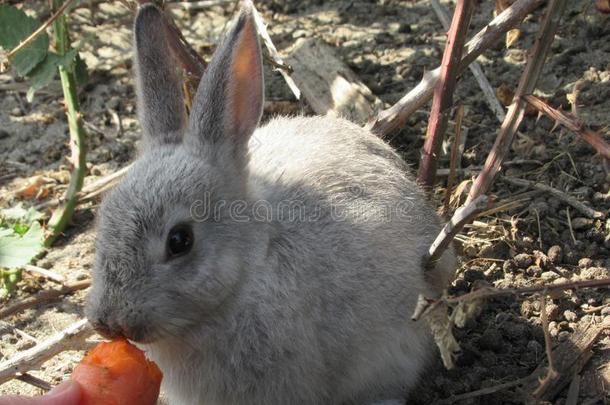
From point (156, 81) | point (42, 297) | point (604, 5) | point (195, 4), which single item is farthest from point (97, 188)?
point (604, 5)

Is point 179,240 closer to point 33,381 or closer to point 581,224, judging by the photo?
point 33,381

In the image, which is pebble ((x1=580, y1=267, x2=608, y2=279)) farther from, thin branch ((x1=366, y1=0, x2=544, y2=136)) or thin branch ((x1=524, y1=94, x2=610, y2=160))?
thin branch ((x1=366, y1=0, x2=544, y2=136))

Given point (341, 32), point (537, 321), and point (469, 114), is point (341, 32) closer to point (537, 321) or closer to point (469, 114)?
point (469, 114)

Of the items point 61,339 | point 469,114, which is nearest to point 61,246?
point 61,339

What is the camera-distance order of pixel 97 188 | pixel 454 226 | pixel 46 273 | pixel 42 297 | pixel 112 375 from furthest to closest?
pixel 97 188 < pixel 46 273 < pixel 42 297 < pixel 454 226 < pixel 112 375

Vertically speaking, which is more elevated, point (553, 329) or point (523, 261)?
point (523, 261)

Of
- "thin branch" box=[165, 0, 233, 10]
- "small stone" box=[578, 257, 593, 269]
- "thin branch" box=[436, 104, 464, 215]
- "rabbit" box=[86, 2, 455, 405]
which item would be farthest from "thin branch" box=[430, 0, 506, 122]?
"thin branch" box=[165, 0, 233, 10]

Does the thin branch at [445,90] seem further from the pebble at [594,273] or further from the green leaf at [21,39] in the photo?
the green leaf at [21,39]
